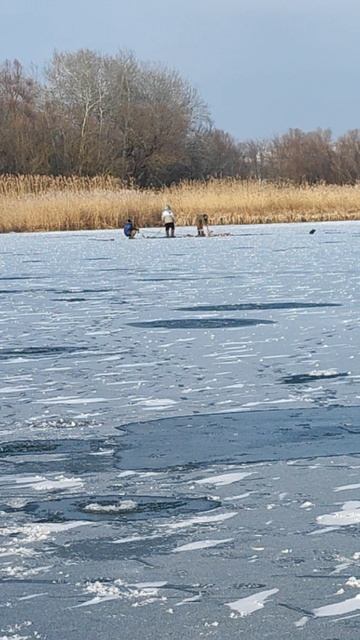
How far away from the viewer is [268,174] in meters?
60.0

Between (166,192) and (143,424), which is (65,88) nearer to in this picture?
(166,192)

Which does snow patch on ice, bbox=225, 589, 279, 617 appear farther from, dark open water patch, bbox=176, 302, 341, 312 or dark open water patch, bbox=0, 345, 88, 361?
dark open water patch, bbox=176, 302, 341, 312

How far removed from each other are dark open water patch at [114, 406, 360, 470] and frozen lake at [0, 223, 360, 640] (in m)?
0.01

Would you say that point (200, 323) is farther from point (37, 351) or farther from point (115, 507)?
point (115, 507)

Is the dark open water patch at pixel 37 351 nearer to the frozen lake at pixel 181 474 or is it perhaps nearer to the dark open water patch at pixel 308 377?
the frozen lake at pixel 181 474

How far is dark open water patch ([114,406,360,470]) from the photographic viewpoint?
12.6 feet

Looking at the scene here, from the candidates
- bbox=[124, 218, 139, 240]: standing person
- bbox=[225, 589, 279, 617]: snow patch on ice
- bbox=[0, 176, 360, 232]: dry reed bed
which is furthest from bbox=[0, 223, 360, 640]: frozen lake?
bbox=[0, 176, 360, 232]: dry reed bed

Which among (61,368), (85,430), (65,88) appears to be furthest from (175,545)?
(65,88)

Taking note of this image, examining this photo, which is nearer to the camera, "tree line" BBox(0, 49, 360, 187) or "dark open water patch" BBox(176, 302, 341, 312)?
"dark open water patch" BBox(176, 302, 341, 312)

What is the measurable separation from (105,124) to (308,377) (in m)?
42.0

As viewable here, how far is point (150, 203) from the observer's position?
1053 inches

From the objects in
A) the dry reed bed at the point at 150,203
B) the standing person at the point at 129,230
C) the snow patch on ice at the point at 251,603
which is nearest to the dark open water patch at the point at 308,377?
the snow patch on ice at the point at 251,603

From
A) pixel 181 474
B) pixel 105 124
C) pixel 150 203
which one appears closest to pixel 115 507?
pixel 181 474

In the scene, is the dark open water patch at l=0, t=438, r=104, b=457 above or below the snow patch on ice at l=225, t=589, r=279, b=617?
above
